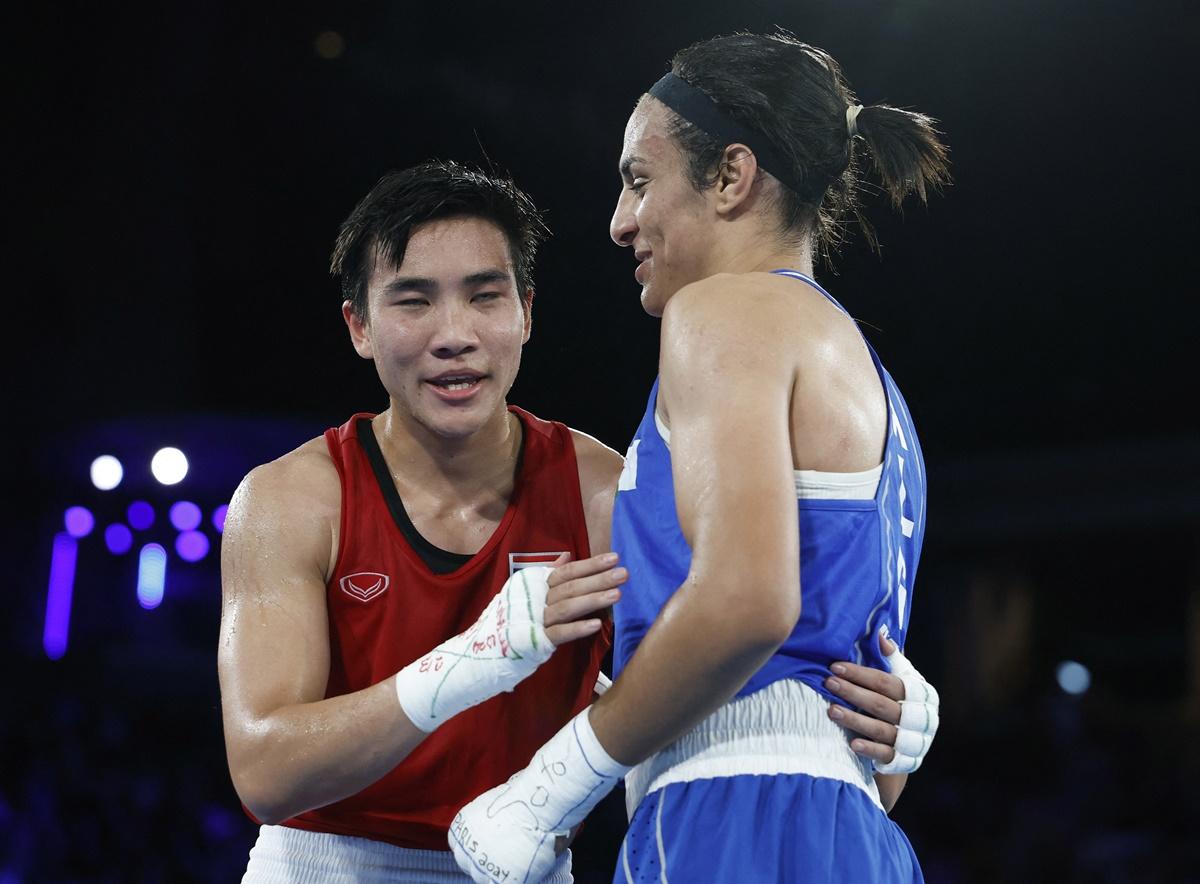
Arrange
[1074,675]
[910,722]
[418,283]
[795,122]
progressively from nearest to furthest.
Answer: [910,722] < [795,122] < [418,283] < [1074,675]

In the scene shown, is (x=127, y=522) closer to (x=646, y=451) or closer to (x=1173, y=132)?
(x=1173, y=132)

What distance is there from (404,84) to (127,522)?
4.23 m

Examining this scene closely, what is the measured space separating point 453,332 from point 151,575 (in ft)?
28.0

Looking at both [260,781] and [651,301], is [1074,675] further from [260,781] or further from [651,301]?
[260,781]

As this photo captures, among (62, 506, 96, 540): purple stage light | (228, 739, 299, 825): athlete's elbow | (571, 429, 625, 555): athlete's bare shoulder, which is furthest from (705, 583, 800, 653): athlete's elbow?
(62, 506, 96, 540): purple stage light

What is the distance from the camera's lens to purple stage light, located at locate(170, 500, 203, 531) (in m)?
10.1

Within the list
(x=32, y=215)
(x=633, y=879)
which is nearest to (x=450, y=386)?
(x=633, y=879)

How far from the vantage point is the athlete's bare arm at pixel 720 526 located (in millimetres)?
1639

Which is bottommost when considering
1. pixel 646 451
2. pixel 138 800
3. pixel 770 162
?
pixel 138 800

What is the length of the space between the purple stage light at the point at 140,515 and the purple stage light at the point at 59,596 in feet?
1.66

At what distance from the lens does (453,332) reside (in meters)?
2.55

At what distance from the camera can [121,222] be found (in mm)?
10773

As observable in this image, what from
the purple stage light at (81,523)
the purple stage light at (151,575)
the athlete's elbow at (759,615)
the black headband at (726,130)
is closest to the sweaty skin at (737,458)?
Result: the athlete's elbow at (759,615)

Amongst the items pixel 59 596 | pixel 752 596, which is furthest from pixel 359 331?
pixel 59 596
